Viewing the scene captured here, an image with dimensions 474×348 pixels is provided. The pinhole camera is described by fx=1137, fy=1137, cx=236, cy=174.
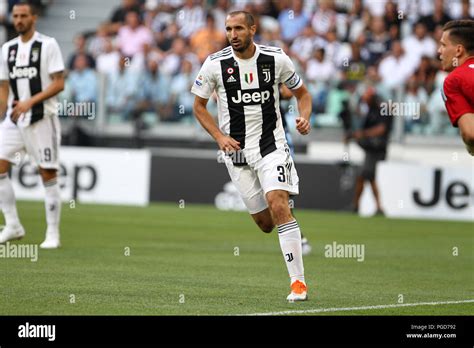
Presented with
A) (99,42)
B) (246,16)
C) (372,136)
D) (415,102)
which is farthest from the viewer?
(99,42)

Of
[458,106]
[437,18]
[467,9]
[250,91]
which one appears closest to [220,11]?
[437,18]

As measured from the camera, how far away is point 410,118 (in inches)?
922

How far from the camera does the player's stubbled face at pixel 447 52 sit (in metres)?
7.98

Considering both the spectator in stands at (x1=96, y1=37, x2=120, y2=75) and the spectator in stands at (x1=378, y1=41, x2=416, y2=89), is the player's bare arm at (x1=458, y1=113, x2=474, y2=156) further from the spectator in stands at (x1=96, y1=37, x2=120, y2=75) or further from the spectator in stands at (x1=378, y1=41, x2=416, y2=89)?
the spectator in stands at (x1=96, y1=37, x2=120, y2=75)

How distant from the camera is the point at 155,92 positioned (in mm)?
24812

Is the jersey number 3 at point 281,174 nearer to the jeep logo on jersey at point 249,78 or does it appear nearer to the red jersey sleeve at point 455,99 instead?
the jeep logo on jersey at point 249,78

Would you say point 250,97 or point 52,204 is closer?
point 250,97

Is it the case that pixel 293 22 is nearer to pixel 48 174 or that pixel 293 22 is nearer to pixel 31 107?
pixel 48 174

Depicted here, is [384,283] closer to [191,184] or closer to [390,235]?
[390,235]

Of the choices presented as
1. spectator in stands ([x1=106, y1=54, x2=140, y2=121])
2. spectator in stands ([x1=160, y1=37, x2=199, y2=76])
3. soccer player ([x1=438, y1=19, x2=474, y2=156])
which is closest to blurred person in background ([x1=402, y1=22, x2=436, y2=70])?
spectator in stands ([x1=160, y1=37, x2=199, y2=76])

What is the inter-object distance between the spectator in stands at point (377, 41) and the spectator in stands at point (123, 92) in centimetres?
515

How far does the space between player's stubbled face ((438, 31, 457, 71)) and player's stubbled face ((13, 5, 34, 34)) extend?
22.3ft

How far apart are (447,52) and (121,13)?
21.3 meters
